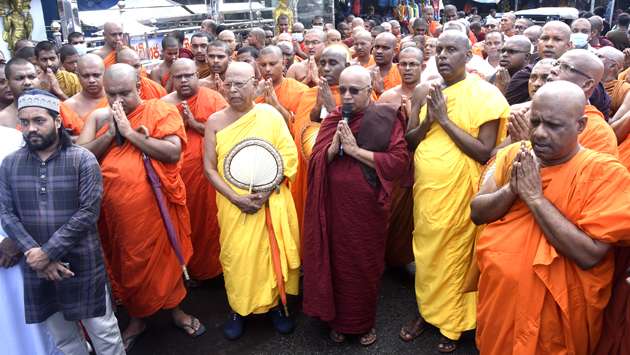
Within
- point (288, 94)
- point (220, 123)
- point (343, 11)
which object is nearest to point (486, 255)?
point (220, 123)

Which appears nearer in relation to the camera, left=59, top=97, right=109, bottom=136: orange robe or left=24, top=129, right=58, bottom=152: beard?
left=24, top=129, right=58, bottom=152: beard

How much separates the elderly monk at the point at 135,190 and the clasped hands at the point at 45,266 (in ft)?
2.63

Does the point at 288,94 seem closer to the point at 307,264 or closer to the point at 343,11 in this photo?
the point at 307,264

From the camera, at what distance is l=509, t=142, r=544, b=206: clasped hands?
2481mm

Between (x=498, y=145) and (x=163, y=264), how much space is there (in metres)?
2.74

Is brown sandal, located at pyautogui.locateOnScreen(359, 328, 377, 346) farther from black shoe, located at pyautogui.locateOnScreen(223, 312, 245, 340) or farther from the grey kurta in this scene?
the grey kurta

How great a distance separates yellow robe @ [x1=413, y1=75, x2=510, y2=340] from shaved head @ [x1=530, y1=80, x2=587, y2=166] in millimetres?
1114

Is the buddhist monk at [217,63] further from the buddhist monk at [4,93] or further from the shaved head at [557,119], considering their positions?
the shaved head at [557,119]

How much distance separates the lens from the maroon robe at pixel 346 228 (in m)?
3.75

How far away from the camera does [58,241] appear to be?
306cm

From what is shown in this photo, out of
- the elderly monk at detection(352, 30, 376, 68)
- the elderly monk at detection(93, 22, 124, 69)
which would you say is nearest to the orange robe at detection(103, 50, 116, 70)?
the elderly monk at detection(93, 22, 124, 69)

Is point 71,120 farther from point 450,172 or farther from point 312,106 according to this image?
point 450,172

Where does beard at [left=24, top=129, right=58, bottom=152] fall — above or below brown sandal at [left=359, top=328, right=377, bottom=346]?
above

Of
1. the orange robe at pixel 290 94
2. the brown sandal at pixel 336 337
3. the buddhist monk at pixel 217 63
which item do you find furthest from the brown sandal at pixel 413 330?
the buddhist monk at pixel 217 63
